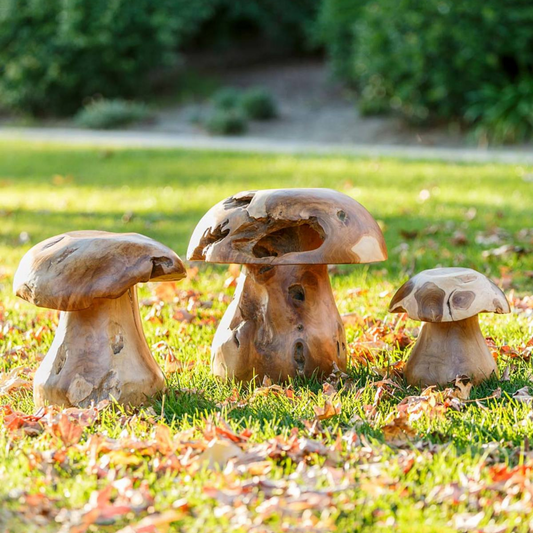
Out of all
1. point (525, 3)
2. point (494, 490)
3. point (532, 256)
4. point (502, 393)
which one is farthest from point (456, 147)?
point (494, 490)

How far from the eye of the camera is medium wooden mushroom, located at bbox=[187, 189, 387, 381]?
3.61 metres

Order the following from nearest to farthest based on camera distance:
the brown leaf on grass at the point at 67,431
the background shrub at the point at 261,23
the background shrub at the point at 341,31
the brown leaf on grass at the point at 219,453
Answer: the brown leaf on grass at the point at 219,453, the brown leaf on grass at the point at 67,431, the background shrub at the point at 341,31, the background shrub at the point at 261,23

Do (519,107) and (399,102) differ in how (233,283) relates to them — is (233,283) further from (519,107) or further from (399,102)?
(399,102)

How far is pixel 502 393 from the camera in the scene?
3.60 meters

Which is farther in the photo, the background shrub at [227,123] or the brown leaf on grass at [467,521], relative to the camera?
the background shrub at [227,123]

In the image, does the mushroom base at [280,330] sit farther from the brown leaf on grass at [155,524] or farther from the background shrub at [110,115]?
the background shrub at [110,115]

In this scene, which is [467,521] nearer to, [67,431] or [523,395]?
[523,395]

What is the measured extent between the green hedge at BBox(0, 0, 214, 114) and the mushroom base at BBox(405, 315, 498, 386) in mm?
16057

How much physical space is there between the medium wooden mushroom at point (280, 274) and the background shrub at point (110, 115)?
14.8 meters

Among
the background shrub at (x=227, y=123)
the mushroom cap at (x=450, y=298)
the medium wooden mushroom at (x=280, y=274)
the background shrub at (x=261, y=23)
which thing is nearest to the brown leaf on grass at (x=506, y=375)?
the mushroom cap at (x=450, y=298)

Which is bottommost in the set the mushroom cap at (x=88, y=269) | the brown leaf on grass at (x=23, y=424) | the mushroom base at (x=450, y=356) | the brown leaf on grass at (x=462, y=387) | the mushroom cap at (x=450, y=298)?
the brown leaf on grass at (x=23, y=424)

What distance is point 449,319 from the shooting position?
138 inches

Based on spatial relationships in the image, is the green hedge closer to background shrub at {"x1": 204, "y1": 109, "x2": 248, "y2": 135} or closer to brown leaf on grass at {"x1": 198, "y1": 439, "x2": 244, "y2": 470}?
background shrub at {"x1": 204, "y1": 109, "x2": 248, "y2": 135}

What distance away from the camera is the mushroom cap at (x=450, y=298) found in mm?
3510
